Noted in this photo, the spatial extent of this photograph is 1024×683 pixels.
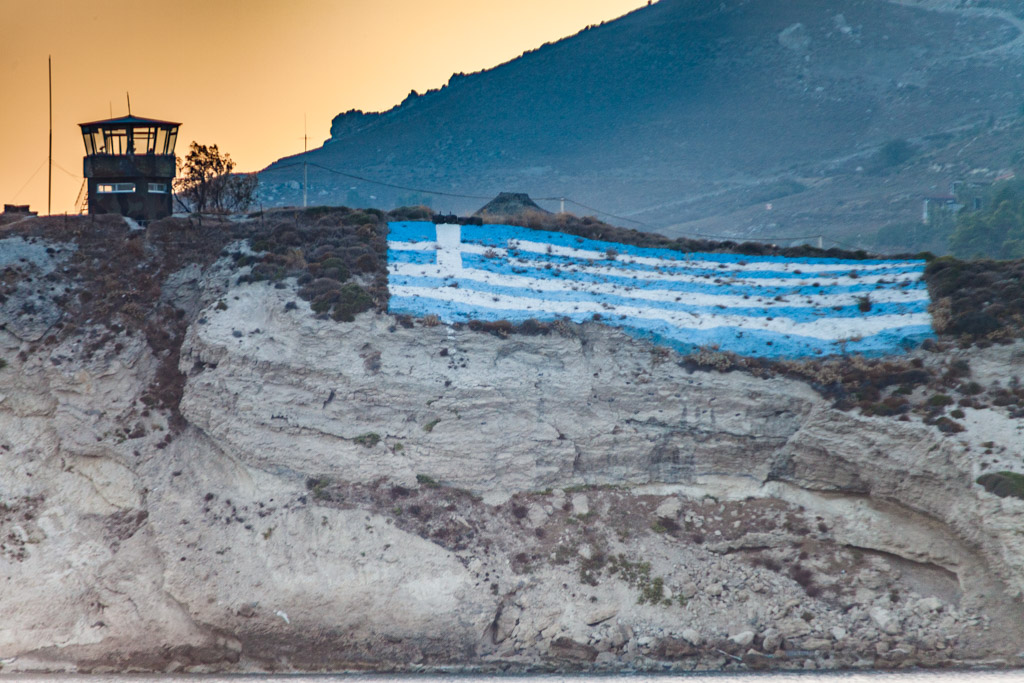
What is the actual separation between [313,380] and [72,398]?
7.45m

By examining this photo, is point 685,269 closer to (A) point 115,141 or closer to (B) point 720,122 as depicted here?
(A) point 115,141

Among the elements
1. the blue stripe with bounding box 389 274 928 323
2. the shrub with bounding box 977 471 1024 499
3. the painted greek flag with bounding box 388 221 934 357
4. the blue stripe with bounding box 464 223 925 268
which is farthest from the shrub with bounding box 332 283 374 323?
the shrub with bounding box 977 471 1024 499

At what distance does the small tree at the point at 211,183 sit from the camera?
149 ft

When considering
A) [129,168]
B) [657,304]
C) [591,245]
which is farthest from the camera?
[591,245]

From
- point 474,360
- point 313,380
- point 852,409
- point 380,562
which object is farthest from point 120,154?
point 852,409

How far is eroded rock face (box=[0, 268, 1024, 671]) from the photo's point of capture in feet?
85.8

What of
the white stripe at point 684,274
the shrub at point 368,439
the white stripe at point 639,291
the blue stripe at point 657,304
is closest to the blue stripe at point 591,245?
the white stripe at point 684,274

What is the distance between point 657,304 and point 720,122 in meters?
131

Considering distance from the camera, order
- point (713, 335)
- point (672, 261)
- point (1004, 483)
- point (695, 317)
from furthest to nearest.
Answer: point (672, 261) < point (695, 317) < point (713, 335) < point (1004, 483)

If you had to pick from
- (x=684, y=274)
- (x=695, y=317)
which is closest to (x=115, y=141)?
(x=684, y=274)

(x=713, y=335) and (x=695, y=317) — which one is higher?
(x=695, y=317)

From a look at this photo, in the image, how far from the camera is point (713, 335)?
33219mm

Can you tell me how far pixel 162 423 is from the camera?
Result: 30.4 meters

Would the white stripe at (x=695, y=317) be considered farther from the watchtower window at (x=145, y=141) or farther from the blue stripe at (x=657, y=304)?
the watchtower window at (x=145, y=141)
